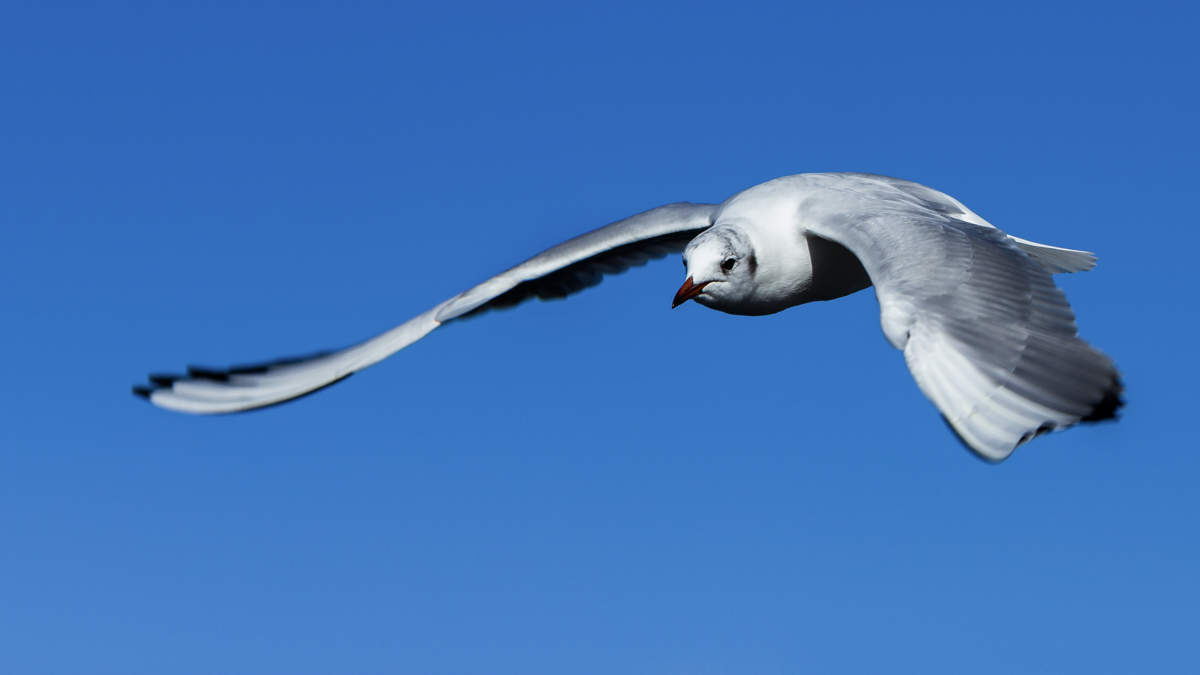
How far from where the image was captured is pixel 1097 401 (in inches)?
192

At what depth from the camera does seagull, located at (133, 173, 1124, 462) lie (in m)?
4.98

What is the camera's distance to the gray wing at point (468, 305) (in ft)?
26.2

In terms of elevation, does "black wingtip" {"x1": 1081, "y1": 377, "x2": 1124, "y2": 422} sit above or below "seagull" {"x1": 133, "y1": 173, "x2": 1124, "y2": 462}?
below

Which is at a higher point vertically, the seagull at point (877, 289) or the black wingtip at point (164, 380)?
the black wingtip at point (164, 380)

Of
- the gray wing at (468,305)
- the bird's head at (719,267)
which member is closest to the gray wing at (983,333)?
the bird's head at (719,267)

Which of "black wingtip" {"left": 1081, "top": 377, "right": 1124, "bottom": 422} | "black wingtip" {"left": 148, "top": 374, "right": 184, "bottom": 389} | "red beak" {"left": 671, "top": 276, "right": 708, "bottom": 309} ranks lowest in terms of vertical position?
"black wingtip" {"left": 1081, "top": 377, "right": 1124, "bottom": 422}

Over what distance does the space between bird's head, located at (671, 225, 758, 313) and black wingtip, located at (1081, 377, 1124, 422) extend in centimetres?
295

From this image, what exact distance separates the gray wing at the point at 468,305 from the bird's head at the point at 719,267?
1048 mm

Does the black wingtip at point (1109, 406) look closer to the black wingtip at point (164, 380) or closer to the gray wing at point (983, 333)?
the gray wing at point (983, 333)

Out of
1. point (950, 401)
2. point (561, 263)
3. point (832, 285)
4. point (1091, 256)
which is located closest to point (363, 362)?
point (561, 263)

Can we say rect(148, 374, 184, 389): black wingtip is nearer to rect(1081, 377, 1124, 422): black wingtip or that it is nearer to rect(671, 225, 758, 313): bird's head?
rect(671, 225, 758, 313): bird's head

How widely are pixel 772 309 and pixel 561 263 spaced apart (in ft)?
5.80

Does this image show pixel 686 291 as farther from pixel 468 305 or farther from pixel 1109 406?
pixel 1109 406

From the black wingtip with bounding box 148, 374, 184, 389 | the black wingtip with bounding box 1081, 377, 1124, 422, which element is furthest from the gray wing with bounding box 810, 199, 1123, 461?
the black wingtip with bounding box 148, 374, 184, 389
